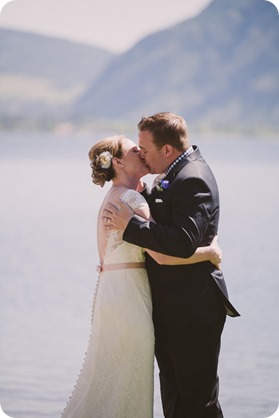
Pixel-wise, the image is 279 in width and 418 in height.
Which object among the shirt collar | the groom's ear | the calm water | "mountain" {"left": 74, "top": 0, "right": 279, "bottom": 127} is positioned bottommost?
the calm water

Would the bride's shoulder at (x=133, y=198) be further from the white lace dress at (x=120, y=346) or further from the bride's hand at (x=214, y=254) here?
the bride's hand at (x=214, y=254)

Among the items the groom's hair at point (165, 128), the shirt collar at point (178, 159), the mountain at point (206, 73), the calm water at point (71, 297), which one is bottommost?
the calm water at point (71, 297)

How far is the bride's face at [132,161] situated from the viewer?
339cm

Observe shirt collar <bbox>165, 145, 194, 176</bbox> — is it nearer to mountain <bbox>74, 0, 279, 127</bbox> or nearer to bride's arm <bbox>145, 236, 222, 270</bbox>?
bride's arm <bbox>145, 236, 222, 270</bbox>

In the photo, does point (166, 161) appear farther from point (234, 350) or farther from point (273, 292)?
point (273, 292)

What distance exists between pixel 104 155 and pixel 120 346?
750 millimetres

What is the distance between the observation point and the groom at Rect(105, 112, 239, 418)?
321 cm

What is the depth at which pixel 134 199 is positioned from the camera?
130 inches

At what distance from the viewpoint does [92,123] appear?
81.2 meters

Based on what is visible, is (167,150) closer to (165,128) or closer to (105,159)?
(165,128)

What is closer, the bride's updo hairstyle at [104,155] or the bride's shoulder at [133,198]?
the bride's shoulder at [133,198]

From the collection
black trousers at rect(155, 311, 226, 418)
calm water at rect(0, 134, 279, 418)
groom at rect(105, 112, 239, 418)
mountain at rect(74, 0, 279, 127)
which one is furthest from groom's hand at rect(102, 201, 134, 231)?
mountain at rect(74, 0, 279, 127)

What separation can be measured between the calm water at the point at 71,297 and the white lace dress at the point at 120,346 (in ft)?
5.33

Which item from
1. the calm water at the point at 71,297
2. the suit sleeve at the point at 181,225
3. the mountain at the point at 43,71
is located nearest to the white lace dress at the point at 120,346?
the suit sleeve at the point at 181,225
